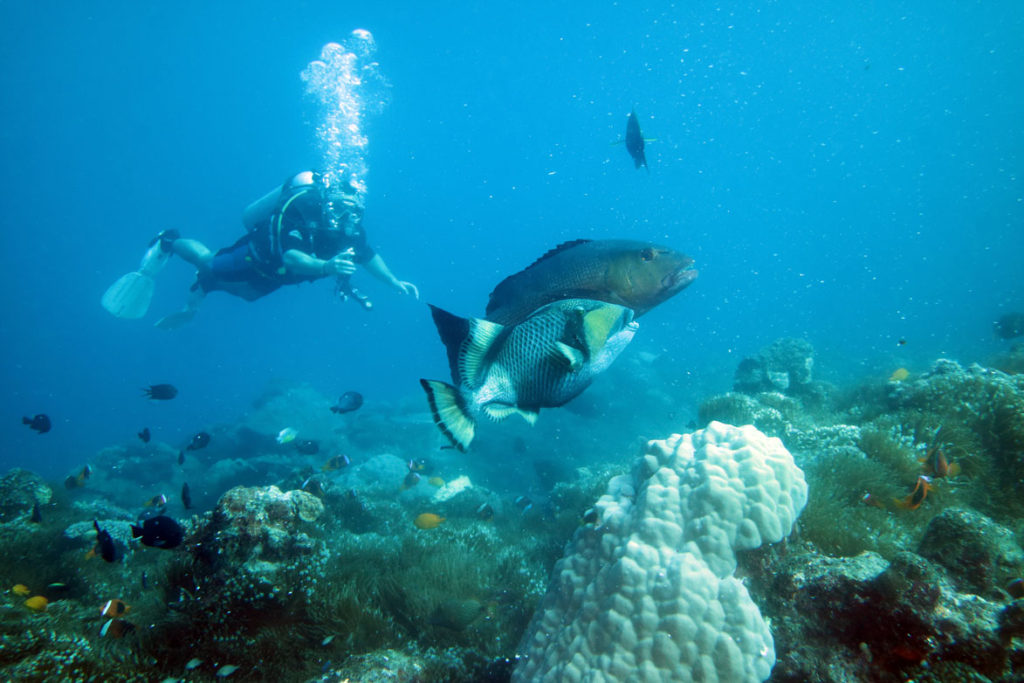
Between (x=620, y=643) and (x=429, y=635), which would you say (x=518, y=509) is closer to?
(x=429, y=635)

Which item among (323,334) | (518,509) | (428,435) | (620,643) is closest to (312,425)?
(428,435)

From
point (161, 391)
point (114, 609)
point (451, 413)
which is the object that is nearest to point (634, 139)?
point (451, 413)

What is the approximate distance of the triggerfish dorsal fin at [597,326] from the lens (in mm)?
1558

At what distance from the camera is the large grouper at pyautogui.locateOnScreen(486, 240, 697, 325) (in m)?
1.92

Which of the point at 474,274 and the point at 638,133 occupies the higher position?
the point at 474,274

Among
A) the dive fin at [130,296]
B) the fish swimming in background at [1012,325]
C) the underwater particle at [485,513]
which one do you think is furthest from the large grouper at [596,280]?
the fish swimming in background at [1012,325]

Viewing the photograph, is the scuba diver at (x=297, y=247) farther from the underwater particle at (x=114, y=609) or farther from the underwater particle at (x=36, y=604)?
the underwater particle at (x=36, y=604)

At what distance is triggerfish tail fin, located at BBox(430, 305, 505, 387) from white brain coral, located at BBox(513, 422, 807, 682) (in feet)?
5.11

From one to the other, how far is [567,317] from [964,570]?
2985 mm

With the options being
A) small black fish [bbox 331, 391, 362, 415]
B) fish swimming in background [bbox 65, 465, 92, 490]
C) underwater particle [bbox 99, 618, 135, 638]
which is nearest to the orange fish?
underwater particle [bbox 99, 618, 135, 638]

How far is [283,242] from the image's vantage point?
33.3 feet

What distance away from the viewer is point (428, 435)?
17266mm

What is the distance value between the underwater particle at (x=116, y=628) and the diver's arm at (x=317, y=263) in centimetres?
690

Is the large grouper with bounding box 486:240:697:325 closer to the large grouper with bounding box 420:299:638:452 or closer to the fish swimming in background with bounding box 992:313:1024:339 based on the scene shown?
the large grouper with bounding box 420:299:638:452
